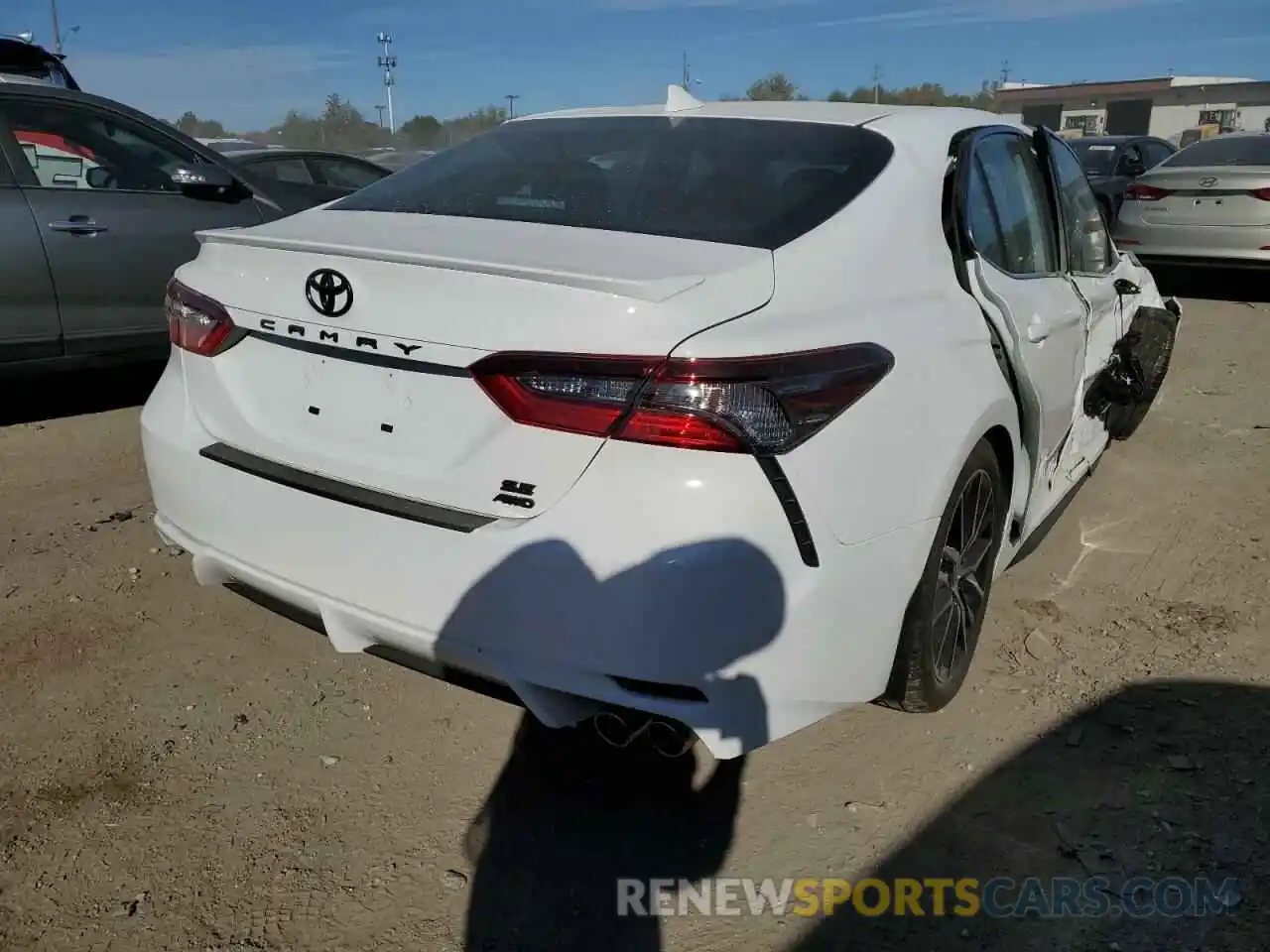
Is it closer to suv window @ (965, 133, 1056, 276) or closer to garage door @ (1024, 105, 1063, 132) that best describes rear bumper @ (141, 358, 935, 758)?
suv window @ (965, 133, 1056, 276)

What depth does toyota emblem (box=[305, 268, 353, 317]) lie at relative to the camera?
7.22ft

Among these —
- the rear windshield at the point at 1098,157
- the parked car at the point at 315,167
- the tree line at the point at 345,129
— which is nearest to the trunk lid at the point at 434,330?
the parked car at the point at 315,167

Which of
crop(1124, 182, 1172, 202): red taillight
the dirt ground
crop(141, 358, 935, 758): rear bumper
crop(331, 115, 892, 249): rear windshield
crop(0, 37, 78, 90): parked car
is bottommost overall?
the dirt ground

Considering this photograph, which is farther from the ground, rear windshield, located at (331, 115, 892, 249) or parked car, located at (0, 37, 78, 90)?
parked car, located at (0, 37, 78, 90)

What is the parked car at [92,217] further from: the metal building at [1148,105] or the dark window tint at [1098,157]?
the metal building at [1148,105]

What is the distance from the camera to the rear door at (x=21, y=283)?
482cm

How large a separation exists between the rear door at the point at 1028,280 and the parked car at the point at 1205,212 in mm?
6983

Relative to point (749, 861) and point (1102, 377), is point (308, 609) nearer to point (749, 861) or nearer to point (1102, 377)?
point (749, 861)

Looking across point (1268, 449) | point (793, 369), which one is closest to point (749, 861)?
point (793, 369)

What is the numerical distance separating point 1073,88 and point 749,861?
66.3 meters

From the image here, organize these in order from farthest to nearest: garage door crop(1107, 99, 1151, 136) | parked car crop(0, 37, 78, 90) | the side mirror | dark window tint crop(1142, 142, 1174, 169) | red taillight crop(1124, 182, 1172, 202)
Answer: garage door crop(1107, 99, 1151, 136) → dark window tint crop(1142, 142, 1174, 169) → red taillight crop(1124, 182, 1172, 202) → parked car crop(0, 37, 78, 90) → the side mirror

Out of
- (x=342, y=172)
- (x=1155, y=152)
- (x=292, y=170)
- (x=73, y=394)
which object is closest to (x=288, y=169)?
(x=292, y=170)

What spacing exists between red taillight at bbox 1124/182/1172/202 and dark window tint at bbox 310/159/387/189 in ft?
22.9

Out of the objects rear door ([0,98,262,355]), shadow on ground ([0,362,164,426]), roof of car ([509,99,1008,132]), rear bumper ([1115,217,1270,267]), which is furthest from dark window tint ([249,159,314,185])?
rear bumper ([1115,217,1270,267])
